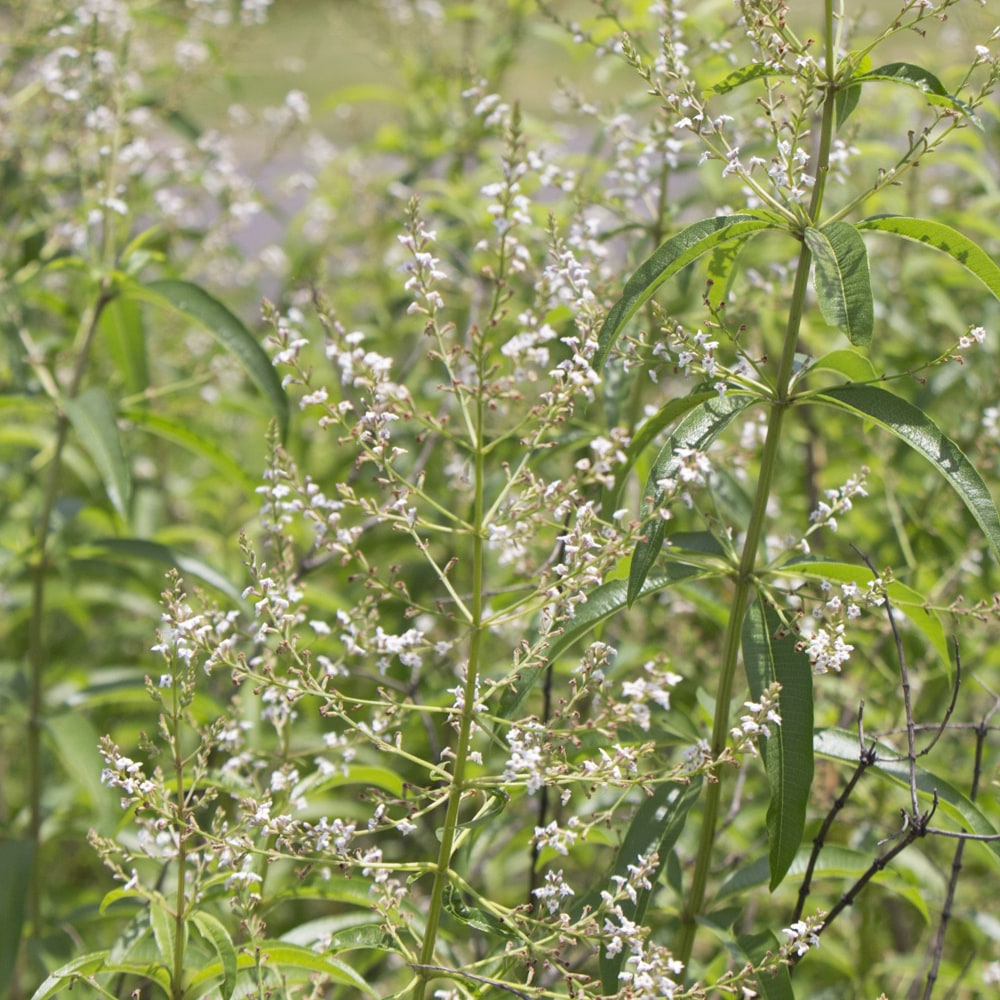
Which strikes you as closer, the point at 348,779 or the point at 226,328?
the point at 348,779

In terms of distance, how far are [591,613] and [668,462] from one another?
1.07 ft

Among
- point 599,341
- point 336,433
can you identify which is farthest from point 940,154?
point 599,341

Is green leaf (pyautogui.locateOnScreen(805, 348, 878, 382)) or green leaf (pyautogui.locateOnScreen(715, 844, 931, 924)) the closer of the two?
green leaf (pyautogui.locateOnScreen(805, 348, 878, 382))

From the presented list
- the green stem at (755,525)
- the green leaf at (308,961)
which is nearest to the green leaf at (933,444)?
the green stem at (755,525)

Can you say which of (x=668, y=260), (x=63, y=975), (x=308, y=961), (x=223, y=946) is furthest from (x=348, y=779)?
(x=668, y=260)

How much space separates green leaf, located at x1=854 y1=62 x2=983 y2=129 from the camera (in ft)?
6.38

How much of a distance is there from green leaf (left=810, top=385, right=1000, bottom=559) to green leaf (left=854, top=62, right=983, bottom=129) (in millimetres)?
469

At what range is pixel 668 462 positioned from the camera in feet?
6.61

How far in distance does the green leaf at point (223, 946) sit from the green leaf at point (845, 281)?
143 centimetres

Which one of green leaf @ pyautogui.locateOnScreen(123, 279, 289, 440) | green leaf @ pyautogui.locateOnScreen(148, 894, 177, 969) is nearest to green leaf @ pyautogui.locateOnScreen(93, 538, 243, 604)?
green leaf @ pyautogui.locateOnScreen(123, 279, 289, 440)

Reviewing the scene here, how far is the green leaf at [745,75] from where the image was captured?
2002 millimetres

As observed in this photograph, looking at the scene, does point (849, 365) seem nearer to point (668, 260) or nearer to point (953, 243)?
point (953, 243)

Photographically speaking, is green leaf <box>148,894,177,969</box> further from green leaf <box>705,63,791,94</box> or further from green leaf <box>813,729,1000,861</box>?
green leaf <box>705,63,791,94</box>

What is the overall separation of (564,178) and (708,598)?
1256 mm
